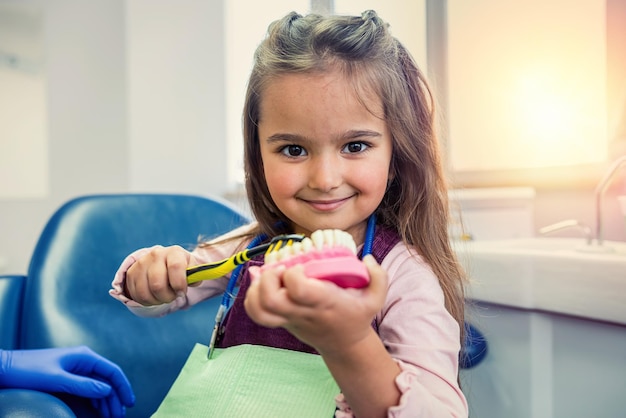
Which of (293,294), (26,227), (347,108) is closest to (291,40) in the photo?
(347,108)

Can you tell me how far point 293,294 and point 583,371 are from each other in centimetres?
55

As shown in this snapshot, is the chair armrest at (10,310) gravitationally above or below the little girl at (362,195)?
below

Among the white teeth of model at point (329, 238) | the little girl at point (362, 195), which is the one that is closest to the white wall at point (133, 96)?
the little girl at point (362, 195)

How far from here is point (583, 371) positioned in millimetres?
742

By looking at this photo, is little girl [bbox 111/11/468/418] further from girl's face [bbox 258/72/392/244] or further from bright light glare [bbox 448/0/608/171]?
bright light glare [bbox 448/0/608/171]

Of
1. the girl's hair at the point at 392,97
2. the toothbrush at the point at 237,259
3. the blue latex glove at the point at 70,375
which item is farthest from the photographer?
the blue latex glove at the point at 70,375

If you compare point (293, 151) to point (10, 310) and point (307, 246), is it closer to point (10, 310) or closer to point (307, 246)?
point (307, 246)

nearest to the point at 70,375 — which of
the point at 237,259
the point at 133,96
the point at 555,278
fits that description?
the point at 237,259

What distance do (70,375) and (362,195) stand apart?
1.34 ft

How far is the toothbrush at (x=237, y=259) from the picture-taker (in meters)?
0.46

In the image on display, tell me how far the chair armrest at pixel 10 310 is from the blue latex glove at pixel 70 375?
0.16 metres

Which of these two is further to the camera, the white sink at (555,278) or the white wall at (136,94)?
the white wall at (136,94)

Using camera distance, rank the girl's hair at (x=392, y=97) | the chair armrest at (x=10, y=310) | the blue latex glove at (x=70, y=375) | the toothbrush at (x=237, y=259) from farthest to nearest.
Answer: the chair armrest at (x=10, y=310) → the blue latex glove at (x=70, y=375) → the girl's hair at (x=392, y=97) → the toothbrush at (x=237, y=259)

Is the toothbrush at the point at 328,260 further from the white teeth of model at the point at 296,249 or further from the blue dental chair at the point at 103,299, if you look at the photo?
the blue dental chair at the point at 103,299
